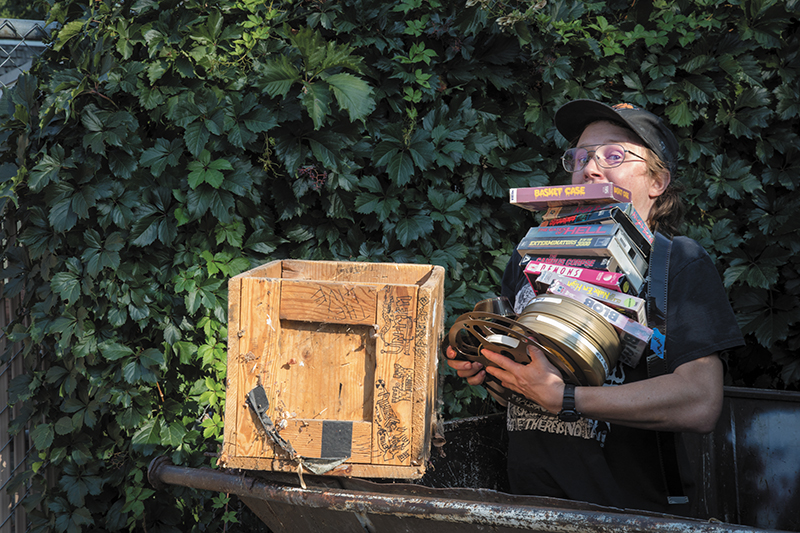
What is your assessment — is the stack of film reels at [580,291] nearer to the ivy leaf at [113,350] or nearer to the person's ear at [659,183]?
the person's ear at [659,183]

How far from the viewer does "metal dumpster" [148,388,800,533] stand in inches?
48.8

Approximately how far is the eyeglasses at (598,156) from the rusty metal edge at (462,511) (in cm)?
95

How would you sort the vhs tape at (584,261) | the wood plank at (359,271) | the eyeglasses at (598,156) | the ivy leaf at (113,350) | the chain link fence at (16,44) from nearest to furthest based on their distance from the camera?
the vhs tape at (584,261)
the eyeglasses at (598,156)
the wood plank at (359,271)
the ivy leaf at (113,350)
the chain link fence at (16,44)

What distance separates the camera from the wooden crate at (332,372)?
1.36 meters

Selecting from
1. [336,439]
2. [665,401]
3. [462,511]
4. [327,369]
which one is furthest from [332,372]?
[665,401]

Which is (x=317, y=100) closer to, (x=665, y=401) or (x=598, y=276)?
(x=598, y=276)

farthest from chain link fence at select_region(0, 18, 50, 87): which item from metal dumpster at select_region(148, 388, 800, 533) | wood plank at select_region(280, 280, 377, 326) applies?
wood plank at select_region(280, 280, 377, 326)

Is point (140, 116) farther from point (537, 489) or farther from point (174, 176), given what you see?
point (537, 489)

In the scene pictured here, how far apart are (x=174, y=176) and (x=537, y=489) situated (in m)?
1.83

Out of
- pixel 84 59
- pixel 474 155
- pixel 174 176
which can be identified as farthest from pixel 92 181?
pixel 474 155

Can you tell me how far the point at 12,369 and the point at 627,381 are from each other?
2.66 metres

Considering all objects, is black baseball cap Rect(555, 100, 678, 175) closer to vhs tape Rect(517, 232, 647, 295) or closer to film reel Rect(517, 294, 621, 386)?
vhs tape Rect(517, 232, 647, 295)

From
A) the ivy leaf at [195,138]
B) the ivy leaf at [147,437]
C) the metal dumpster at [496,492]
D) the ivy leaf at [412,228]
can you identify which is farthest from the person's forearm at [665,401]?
the ivy leaf at [147,437]

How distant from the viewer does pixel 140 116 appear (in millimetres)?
2518
